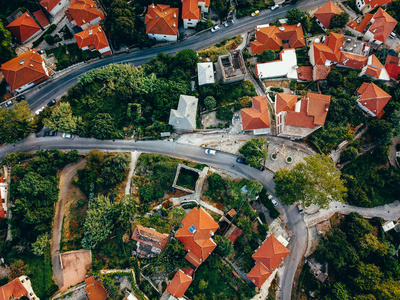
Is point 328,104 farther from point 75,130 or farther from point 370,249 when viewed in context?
point 75,130

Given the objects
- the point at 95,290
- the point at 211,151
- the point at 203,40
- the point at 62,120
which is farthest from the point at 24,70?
the point at 95,290

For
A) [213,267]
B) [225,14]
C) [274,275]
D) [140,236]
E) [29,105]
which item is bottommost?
[274,275]

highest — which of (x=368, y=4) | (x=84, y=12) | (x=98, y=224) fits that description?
(x=84, y=12)

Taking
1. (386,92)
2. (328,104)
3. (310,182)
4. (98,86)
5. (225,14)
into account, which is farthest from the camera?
(225,14)

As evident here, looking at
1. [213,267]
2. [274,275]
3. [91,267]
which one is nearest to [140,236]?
[91,267]

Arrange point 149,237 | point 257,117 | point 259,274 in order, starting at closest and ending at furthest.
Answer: point 259,274 < point 149,237 < point 257,117

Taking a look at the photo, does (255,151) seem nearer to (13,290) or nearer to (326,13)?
(326,13)

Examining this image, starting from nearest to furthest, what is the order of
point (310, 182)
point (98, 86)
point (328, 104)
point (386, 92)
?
point (310, 182) < point (328, 104) < point (386, 92) < point (98, 86)
